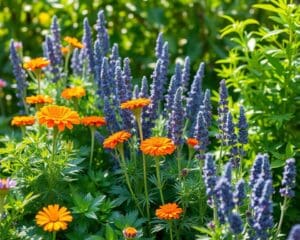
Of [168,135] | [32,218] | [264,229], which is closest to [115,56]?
[168,135]

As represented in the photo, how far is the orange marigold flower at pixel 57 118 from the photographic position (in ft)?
9.56

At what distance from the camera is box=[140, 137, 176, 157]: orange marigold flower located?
9.37ft

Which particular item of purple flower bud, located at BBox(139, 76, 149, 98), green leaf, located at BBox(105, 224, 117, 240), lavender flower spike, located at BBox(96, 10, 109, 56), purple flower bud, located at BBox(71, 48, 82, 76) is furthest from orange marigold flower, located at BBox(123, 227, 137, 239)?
purple flower bud, located at BBox(71, 48, 82, 76)

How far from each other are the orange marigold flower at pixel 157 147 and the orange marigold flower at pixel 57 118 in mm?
375

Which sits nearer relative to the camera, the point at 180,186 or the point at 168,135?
the point at 180,186

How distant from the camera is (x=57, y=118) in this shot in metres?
2.94

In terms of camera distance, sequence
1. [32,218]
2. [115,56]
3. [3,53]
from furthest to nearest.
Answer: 1. [3,53]
2. [115,56]
3. [32,218]

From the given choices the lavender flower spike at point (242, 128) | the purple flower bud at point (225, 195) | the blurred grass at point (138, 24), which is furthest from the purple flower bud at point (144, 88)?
the blurred grass at point (138, 24)

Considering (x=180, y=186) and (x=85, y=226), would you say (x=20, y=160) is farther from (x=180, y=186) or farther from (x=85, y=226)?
(x=180, y=186)

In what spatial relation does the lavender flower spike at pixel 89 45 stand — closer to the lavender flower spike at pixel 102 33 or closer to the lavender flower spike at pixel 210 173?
the lavender flower spike at pixel 102 33

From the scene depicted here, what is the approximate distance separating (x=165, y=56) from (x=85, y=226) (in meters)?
1.10

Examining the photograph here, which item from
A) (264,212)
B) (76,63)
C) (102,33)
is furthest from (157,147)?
(76,63)

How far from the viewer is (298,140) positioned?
3613 millimetres

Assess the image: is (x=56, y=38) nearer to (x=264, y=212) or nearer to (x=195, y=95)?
(x=195, y=95)
